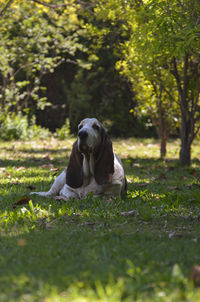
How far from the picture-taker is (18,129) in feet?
53.7

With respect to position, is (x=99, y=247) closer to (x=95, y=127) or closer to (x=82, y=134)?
(x=82, y=134)

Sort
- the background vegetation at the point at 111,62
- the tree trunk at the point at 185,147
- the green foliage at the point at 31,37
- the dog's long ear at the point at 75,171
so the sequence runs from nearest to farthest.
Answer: the dog's long ear at the point at 75,171
the background vegetation at the point at 111,62
the tree trunk at the point at 185,147
the green foliage at the point at 31,37

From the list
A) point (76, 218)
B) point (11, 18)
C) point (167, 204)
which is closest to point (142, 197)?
point (167, 204)

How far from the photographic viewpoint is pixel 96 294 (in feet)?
8.31

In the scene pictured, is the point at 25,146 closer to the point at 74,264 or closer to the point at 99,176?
the point at 99,176

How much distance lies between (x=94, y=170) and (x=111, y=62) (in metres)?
11.0

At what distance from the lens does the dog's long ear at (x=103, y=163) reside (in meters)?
5.55

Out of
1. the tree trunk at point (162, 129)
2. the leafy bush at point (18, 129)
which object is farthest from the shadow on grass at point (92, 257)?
the leafy bush at point (18, 129)

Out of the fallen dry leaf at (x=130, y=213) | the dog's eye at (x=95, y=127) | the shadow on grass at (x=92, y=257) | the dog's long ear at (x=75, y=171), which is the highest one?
the dog's eye at (x=95, y=127)

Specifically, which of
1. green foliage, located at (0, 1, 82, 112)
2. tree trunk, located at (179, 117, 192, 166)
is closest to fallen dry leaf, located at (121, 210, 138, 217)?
tree trunk, located at (179, 117, 192, 166)

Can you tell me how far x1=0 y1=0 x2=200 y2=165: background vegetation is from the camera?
6.32m

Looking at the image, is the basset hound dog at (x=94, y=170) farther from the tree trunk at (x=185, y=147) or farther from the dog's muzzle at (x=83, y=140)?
the tree trunk at (x=185, y=147)

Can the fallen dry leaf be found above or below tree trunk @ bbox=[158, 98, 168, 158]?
below

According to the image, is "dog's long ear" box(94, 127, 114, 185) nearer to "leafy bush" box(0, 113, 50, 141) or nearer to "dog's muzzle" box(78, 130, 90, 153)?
"dog's muzzle" box(78, 130, 90, 153)
